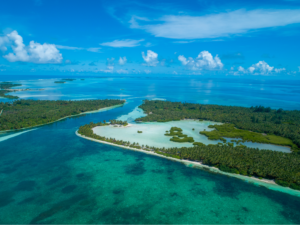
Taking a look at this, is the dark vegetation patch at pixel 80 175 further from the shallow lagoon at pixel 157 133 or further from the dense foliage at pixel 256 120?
the dense foliage at pixel 256 120

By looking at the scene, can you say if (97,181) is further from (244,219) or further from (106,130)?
(106,130)

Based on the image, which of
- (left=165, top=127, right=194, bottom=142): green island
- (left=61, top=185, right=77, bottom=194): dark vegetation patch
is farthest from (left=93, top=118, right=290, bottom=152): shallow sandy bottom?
(left=61, top=185, right=77, bottom=194): dark vegetation patch

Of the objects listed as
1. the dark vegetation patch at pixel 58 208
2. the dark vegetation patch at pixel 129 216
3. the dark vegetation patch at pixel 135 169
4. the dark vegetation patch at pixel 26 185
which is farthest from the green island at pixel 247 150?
the dark vegetation patch at pixel 26 185

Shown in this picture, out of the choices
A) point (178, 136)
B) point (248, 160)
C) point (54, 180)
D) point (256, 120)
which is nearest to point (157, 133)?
point (178, 136)

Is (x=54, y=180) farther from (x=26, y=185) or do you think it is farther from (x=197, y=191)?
(x=197, y=191)

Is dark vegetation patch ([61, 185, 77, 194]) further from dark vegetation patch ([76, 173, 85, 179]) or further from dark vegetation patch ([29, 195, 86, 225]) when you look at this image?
dark vegetation patch ([76, 173, 85, 179])

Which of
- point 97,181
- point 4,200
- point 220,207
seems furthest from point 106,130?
point 220,207
